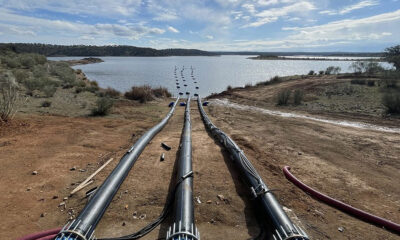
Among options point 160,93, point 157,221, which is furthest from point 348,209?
point 160,93

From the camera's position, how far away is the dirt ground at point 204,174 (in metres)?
4.18

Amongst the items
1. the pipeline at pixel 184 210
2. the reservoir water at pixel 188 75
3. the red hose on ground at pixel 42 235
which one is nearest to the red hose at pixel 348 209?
the pipeline at pixel 184 210

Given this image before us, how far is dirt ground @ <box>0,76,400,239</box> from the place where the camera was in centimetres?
418

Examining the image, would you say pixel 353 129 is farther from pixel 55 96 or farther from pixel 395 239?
pixel 55 96

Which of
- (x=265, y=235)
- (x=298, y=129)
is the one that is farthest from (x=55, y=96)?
(x=265, y=235)

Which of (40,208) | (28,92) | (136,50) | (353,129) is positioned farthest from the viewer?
(136,50)

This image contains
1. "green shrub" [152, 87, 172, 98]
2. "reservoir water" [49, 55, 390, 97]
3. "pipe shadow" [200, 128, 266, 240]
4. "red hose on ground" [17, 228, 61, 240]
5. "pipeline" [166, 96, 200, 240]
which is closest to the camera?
"pipeline" [166, 96, 200, 240]

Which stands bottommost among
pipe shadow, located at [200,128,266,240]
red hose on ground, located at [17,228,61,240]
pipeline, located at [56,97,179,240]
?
pipe shadow, located at [200,128,266,240]

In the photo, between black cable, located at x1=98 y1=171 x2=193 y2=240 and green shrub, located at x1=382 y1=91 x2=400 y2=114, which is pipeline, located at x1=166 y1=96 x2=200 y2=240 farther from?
green shrub, located at x1=382 y1=91 x2=400 y2=114

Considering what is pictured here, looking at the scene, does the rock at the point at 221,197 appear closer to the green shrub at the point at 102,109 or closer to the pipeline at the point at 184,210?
the pipeline at the point at 184,210

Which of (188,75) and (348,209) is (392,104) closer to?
(348,209)

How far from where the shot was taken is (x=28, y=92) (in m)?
16.2

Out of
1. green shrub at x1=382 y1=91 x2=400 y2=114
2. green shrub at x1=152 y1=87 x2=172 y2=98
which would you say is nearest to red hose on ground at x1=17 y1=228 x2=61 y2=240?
green shrub at x1=382 y1=91 x2=400 y2=114

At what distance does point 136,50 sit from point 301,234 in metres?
162
